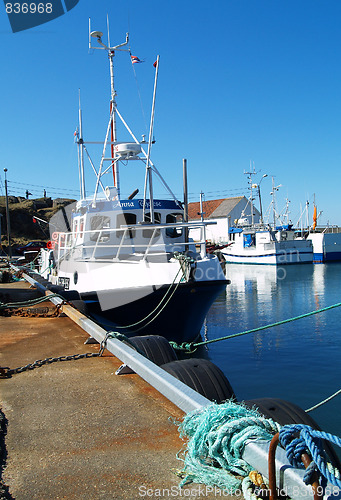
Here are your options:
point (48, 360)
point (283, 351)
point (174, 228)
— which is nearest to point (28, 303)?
point (48, 360)

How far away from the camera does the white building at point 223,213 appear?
60.9 m

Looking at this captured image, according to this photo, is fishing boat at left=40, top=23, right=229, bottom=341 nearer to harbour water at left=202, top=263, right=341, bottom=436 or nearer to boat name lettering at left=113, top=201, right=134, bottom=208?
boat name lettering at left=113, top=201, right=134, bottom=208

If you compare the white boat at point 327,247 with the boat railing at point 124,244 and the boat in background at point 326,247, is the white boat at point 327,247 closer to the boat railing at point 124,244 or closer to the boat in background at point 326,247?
the boat in background at point 326,247

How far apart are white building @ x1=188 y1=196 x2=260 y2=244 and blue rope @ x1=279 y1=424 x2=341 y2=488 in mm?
55589

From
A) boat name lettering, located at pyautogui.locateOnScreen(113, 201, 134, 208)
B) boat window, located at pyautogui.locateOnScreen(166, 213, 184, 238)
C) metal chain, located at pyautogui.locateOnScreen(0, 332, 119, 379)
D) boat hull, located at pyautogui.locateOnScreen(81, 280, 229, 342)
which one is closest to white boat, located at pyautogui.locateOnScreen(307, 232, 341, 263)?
boat window, located at pyautogui.locateOnScreen(166, 213, 184, 238)

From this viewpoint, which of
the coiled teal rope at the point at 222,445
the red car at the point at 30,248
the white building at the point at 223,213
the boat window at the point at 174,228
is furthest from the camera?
the white building at the point at 223,213

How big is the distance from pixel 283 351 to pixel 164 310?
3137 millimetres

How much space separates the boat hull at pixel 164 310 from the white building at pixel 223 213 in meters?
48.1

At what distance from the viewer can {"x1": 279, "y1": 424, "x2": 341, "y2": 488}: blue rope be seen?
1.69 meters

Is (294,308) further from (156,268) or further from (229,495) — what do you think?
(229,495)

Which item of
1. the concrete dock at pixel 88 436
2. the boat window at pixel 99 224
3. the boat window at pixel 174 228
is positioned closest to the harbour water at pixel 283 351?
the boat window at pixel 174 228

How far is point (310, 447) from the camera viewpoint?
177cm

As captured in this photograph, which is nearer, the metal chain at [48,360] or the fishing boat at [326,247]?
the metal chain at [48,360]

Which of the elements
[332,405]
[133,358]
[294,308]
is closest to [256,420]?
[133,358]
